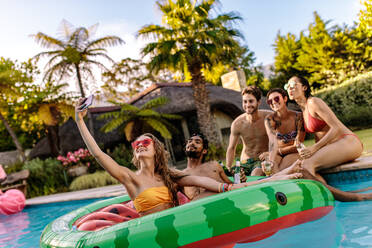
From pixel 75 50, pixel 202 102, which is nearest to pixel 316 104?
pixel 202 102

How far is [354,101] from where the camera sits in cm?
1650

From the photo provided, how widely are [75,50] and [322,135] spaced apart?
14803 millimetres

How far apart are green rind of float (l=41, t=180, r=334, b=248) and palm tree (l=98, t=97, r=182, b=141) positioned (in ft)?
39.3

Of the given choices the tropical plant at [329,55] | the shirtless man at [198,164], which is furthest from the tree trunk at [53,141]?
the shirtless man at [198,164]

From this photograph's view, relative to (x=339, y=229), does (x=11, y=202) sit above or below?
above

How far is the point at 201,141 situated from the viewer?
3.72 m

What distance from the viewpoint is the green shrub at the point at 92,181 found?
13.1 metres

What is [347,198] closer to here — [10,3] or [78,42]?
[10,3]

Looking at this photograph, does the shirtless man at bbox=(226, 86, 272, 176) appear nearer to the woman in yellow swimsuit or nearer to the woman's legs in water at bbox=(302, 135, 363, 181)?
the woman's legs in water at bbox=(302, 135, 363, 181)

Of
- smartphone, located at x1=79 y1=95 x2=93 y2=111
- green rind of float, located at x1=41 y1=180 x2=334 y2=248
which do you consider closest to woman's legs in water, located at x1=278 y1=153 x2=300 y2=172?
green rind of float, located at x1=41 y1=180 x2=334 y2=248

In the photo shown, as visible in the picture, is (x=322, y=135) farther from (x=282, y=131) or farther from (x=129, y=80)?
(x=129, y=80)

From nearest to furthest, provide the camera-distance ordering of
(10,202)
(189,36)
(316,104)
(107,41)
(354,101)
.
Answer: (316,104) < (10,202) < (189,36) < (354,101) < (107,41)

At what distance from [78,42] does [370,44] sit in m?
19.9

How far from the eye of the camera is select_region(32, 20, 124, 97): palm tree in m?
16.9
